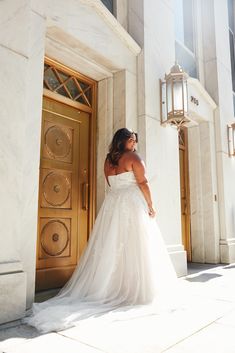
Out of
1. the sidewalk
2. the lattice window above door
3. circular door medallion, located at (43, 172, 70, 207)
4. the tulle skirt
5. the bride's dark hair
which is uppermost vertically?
the lattice window above door

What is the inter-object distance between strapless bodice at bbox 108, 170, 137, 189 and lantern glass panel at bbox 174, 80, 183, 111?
2.00 meters

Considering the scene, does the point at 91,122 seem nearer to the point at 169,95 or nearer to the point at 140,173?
the point at 169,95

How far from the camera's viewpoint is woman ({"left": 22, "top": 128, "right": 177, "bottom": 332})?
3.38 m

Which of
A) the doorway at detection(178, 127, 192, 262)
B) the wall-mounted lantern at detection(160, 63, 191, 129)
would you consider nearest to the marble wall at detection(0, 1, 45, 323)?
the wall-mounted lantern at detection(160, 63, 191, 129)

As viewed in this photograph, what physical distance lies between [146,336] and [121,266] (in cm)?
111

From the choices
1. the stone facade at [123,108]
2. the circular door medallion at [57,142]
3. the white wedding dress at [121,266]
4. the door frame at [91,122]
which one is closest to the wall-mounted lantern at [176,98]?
the stone facade at [123,108]

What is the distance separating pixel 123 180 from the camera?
12.8 ft

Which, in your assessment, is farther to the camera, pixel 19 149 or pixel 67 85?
pixel 67 85

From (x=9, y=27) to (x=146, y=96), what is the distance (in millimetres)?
2535

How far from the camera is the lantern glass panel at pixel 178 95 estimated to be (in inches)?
211

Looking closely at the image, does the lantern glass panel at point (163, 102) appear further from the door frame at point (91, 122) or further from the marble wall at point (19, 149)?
the marble wall at point (19, 149)

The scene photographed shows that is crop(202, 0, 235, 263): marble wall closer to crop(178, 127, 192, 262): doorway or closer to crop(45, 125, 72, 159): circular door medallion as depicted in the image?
crop(178, 127, 192, 262): doorway

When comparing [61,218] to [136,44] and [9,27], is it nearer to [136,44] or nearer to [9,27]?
[9,27]

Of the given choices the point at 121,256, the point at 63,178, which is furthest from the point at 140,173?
the point at 63,178
